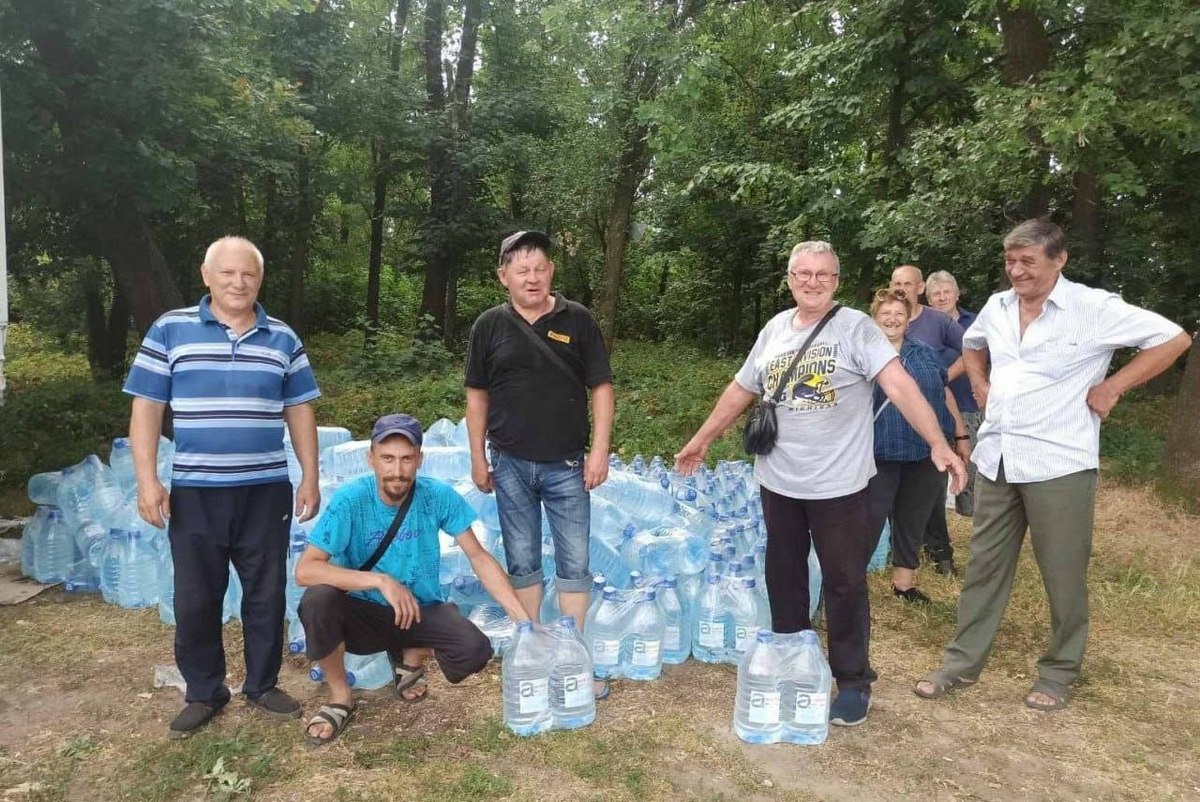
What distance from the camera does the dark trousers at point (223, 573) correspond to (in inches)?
112

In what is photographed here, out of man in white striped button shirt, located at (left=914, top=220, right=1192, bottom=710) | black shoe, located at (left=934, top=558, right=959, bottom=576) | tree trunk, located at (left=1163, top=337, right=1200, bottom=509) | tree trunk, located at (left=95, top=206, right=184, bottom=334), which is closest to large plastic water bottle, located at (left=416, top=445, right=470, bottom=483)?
black shoe, located at (left=934, top=558, right=959, bottom=576)

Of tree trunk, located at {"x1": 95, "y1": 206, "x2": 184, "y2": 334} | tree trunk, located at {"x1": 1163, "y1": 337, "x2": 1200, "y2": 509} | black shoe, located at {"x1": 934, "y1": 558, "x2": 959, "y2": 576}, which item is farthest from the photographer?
tree trunk, located at {"x1": 95, "y1": 206, "x2": 184, "y2": 334}

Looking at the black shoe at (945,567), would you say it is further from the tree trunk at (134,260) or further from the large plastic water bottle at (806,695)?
the tree trunk at (134,260)

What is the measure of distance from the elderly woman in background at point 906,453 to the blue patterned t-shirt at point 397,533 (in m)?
2.09

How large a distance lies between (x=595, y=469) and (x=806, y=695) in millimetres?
1156

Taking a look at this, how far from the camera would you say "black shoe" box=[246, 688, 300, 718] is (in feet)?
9.83

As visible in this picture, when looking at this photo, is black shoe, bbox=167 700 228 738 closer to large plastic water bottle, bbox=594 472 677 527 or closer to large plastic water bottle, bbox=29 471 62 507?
large plastic water bottle, bbox=594 472 677 527

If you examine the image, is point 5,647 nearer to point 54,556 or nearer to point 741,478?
point 54,556

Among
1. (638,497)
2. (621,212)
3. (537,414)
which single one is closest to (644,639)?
(537,414)

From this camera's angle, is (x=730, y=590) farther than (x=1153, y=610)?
No

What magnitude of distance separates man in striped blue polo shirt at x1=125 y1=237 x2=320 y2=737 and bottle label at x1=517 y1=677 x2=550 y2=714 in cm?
89

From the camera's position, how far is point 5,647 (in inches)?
143

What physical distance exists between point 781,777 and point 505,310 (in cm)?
197

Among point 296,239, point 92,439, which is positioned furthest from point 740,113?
point 92,439
